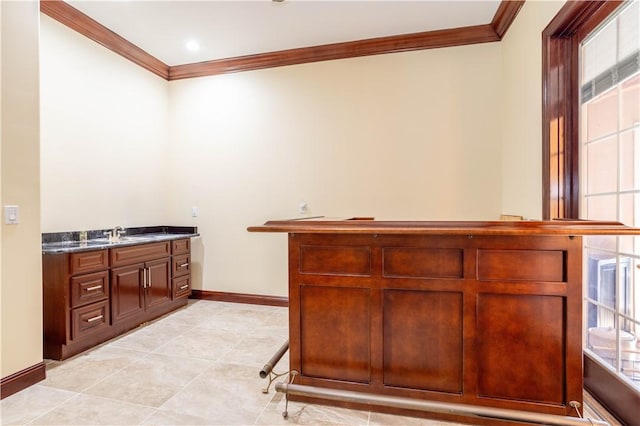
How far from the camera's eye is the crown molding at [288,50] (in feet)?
10.1

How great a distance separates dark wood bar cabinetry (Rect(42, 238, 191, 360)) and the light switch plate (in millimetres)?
534

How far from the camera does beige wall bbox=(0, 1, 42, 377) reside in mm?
2045

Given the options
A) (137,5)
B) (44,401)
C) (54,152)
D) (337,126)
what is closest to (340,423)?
(44,401)

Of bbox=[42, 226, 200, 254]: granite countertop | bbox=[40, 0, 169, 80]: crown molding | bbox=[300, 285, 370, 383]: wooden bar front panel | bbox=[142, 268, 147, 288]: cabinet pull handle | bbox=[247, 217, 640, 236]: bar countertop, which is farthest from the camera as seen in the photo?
bbox=[142, 268, 147, 288]: cabinet pull handle

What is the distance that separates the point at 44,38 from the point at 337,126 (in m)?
2.83

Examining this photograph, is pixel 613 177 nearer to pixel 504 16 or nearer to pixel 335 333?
pixel 335 333

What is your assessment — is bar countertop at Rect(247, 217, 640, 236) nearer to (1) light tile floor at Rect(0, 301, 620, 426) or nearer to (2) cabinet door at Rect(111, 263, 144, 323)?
(1) light tile floor at Rect(0, 301, 620, 426)

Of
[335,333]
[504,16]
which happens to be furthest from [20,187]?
[504,16]

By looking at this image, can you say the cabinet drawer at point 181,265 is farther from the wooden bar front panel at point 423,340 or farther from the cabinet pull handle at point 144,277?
the wooden bar front panel at point 423,340

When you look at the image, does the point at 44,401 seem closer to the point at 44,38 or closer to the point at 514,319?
the point at 514,319

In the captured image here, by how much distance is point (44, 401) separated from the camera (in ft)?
6.56

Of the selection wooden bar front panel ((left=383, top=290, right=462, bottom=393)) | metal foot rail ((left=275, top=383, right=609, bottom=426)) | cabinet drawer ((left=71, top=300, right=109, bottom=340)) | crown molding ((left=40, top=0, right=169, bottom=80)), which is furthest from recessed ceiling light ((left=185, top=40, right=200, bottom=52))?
metal foot rail ((left=275, top=383, right=609, bottom=426))

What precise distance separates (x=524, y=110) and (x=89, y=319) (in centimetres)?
403

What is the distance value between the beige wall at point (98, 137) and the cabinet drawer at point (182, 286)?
0.84 m
